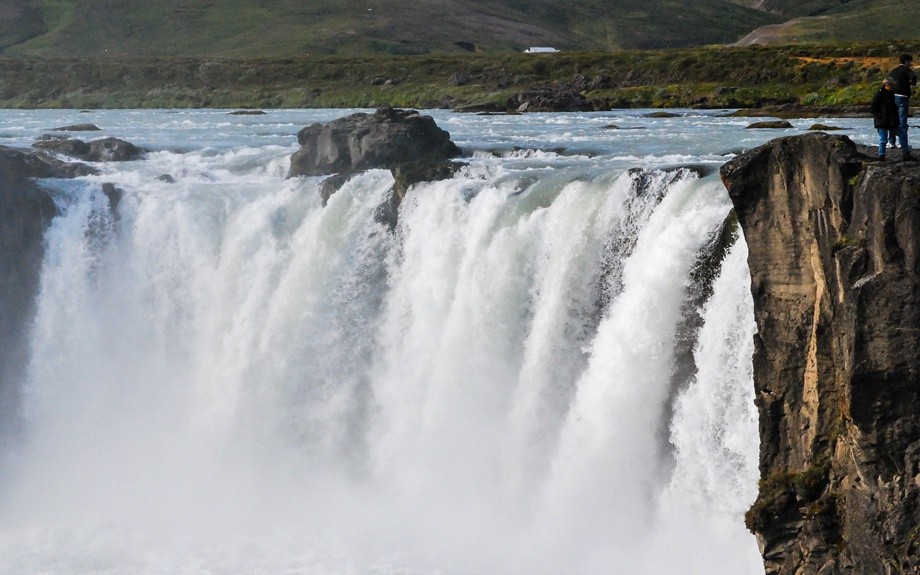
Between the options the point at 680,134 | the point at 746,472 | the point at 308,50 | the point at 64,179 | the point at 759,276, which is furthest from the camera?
the point at 308,50

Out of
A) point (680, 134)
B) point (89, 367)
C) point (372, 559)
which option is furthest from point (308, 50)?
point (372, 559)

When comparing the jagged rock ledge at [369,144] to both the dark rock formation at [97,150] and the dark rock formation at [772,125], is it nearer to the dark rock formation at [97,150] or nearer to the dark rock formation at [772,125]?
the dark rock formation at [97,150]

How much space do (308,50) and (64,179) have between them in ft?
395

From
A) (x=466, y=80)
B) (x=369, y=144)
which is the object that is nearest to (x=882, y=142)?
(x=369, y=144)

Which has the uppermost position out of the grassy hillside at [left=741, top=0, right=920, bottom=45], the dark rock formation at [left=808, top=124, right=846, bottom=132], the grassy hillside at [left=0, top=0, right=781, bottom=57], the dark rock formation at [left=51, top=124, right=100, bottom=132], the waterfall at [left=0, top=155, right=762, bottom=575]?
the grassy hillside at [left=0, top=0, right=781, bottom=57]

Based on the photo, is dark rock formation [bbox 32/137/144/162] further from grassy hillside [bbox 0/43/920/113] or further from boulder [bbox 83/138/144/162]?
grassy hillside [bbox 0/43/920/113]

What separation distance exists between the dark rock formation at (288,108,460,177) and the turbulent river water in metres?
1.84

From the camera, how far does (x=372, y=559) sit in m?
28.5

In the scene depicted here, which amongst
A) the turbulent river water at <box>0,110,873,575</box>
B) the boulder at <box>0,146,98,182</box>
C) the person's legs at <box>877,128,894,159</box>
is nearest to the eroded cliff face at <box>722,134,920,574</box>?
the person's legs at <box>877,128,894,159</box>

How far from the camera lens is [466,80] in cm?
9838

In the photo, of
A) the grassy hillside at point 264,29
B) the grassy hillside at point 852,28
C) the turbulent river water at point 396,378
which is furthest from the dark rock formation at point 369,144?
the grassy hillside at point 852,28

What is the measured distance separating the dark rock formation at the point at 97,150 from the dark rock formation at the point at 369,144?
9.09 metres

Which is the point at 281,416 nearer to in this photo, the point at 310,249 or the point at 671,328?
the point at 310,249

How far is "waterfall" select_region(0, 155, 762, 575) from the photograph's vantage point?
2675 cm
